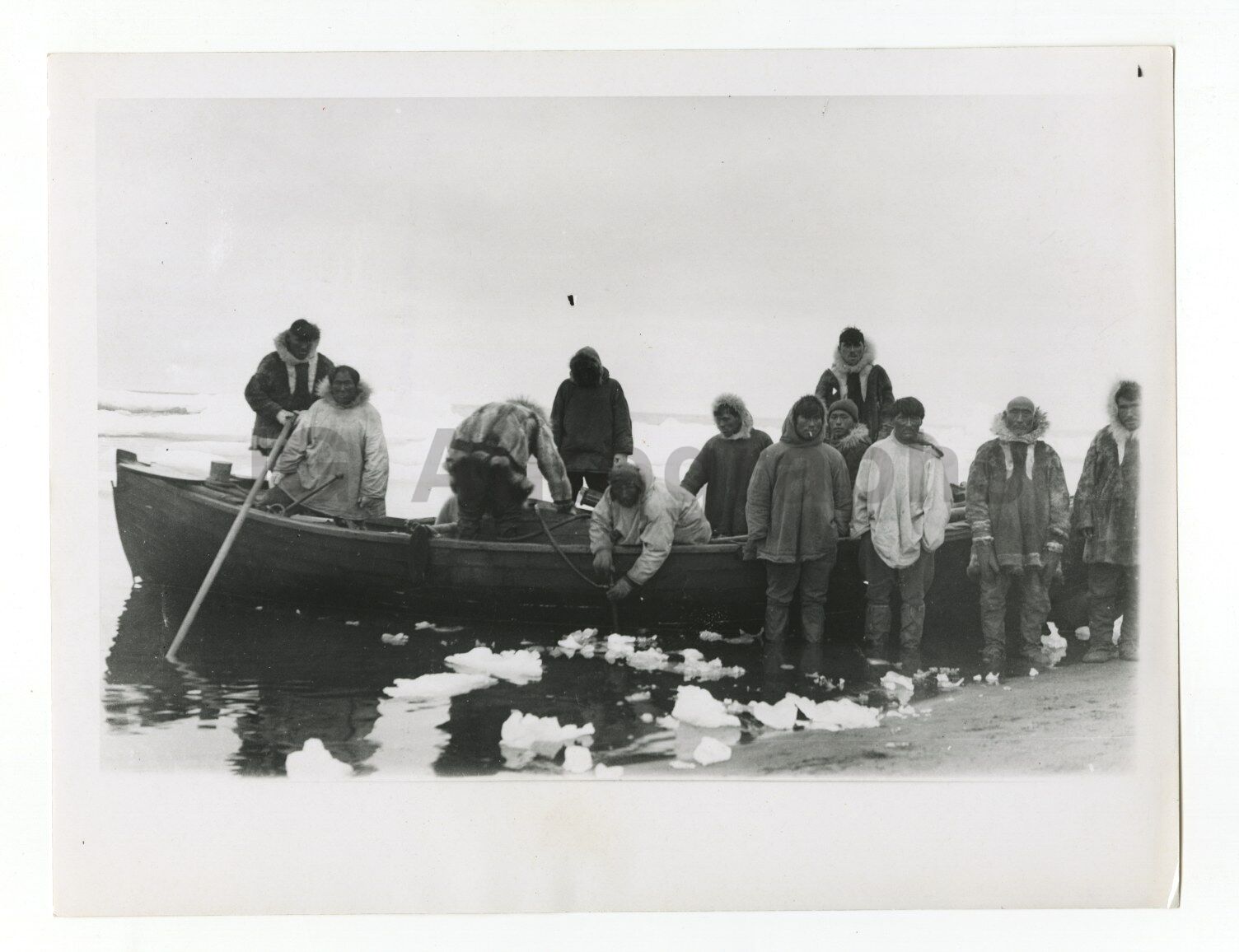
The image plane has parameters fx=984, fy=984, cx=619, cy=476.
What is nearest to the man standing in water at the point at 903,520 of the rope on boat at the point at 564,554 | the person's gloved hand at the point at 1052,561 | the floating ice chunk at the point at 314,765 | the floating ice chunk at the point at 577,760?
the person's gloved hand at the point at 1052,561

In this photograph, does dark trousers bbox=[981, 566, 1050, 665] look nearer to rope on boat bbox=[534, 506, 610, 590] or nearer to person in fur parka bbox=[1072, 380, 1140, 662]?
person in fur parka bbox=[1072, 380, 1140, 662]

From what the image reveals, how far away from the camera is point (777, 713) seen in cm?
396

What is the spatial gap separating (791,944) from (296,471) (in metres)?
2.74

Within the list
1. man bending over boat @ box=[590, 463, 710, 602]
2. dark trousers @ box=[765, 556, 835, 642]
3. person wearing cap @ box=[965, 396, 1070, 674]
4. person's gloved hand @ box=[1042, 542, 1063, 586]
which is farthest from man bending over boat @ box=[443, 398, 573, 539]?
person's gloved hand @ box=[1042, 542, 1063, 586]

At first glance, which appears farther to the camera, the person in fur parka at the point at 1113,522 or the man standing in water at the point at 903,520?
the man standing in water at the point at 903,520

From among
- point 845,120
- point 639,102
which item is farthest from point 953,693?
point 639,102

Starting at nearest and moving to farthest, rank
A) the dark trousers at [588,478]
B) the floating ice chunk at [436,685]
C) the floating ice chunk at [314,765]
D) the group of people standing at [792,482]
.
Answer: the floating ice chunk at [314,765], the floating ice chunk at [436,685], the group of people standing at [792,482], the dark trousers at [588,478]

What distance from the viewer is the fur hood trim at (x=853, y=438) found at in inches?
165

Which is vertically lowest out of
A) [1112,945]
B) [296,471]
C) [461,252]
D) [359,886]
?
[1112,945]

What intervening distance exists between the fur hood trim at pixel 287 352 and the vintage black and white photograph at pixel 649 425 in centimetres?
2

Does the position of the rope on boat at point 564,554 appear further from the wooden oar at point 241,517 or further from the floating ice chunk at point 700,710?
the wooden oar at point 241,517

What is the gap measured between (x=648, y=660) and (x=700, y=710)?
0.29 m

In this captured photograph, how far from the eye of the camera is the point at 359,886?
375 centimetres

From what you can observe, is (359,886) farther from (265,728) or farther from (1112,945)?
(1112,945)
